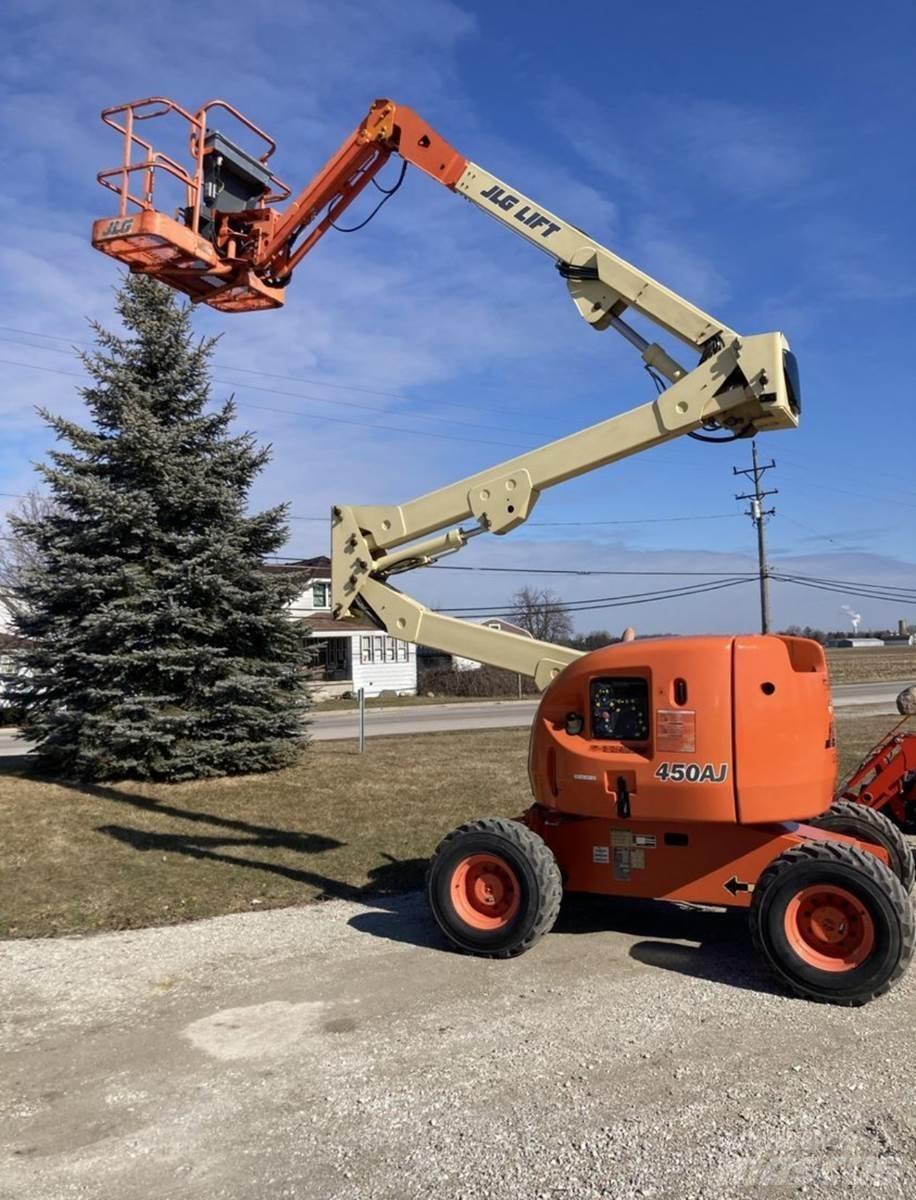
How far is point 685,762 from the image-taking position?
631 centimetres

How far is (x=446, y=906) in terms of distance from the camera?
22.5ft

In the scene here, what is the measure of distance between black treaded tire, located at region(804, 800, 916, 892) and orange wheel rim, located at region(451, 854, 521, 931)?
2.41 metres

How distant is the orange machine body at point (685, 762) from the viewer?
6.21 m

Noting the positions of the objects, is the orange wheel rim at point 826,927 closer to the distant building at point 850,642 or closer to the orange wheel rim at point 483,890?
the orange wheel rim at point 483,890

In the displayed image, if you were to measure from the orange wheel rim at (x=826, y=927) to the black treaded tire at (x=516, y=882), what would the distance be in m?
1.55

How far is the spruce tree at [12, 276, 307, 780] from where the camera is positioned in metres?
14.2

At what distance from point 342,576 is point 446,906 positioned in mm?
2991

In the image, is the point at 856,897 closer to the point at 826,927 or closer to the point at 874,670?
the point at 826,927

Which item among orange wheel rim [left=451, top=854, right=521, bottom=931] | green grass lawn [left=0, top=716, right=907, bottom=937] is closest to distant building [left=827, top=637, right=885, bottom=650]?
green grass lawn [left=0, top=716, right=907, bottom=937]

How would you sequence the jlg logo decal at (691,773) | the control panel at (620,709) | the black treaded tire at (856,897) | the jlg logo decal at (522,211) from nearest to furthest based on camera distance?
the black treaded tire at (856,897), the jlg logo decal at (691,773), the control panel at (620,709), the jlg logo decal at (522,211)

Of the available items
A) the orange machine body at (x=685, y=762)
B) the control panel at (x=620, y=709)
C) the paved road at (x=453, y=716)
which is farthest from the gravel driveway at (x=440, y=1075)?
the paved road at (x=453, y=716)

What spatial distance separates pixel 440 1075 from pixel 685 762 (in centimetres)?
251

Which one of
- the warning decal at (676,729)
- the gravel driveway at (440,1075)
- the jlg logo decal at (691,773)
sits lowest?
the gravel driveway at (440,1075)

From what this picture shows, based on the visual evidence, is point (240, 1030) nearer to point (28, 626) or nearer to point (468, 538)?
point (468, 538)
